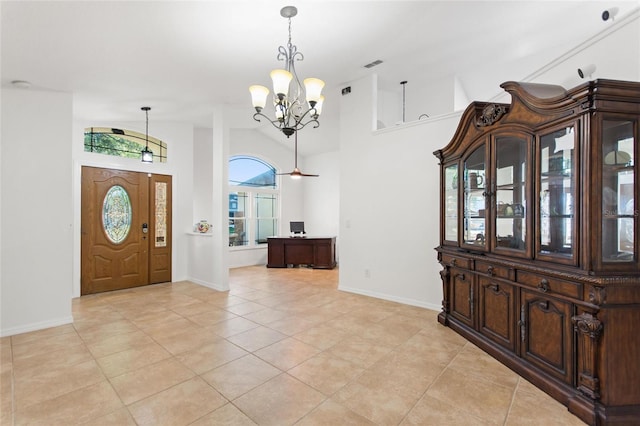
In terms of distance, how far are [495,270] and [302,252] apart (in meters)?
5.31

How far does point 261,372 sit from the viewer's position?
2566mm

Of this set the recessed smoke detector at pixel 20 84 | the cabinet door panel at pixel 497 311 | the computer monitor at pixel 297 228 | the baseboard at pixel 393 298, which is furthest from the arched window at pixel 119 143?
the cabinet door panel at pixel 497 311

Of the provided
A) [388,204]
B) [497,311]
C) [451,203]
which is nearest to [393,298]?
[388,204]

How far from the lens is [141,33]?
308 centimetres

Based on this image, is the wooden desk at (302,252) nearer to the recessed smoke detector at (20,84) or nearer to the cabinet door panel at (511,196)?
the cabinet door panel at (511,196)

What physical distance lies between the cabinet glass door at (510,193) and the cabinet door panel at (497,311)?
1.24ft

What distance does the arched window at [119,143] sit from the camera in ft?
17.9

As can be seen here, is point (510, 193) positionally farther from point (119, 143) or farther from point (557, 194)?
point (119, 143)

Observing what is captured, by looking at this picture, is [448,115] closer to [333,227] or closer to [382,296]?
[382,296]

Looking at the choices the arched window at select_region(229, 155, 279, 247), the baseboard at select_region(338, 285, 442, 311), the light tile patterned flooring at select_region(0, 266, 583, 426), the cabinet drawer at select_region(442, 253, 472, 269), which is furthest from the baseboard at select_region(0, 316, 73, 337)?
the cabinet drawer at select_region(442, 253, 472, 269)

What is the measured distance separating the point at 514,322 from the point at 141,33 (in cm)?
443

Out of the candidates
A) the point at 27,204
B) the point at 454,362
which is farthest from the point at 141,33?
the point at 454,362

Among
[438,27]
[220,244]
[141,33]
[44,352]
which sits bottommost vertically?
[44,352]

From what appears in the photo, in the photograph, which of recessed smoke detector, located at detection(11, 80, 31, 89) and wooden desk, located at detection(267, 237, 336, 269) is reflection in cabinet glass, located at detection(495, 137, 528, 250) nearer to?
wooden desk, located at detection(267, 237, 336, 269)
